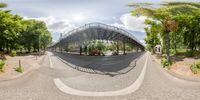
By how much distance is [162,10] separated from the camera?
91.0 ft

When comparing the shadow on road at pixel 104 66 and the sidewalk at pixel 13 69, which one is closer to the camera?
the sidewalk at pixel 13 69

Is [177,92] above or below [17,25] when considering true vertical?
below

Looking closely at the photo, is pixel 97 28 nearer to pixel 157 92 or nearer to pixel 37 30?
pixel 37 30

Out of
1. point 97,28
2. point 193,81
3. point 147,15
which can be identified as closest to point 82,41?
point 97,28

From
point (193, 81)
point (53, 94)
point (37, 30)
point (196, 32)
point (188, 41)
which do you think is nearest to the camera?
point (53, 94)

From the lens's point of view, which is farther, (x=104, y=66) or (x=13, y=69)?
(x=104, y=66)

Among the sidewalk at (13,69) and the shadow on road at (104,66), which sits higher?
the sidewalk at (13,69)

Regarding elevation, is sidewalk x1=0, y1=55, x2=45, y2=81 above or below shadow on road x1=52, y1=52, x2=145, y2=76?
above

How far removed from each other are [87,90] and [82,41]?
192ft

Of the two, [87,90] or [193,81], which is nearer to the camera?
[87,90]

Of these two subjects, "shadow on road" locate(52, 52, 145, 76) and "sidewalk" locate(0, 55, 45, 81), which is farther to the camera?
"shadow on road" locate(52, 52, 145, 76)

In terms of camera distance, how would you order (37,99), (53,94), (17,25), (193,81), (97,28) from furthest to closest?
(97,28) → (17,25) → (193,81) → (53,94) → (37,99)

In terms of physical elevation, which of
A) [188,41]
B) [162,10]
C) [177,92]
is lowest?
[177,92]

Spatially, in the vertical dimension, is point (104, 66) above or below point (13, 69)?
below
